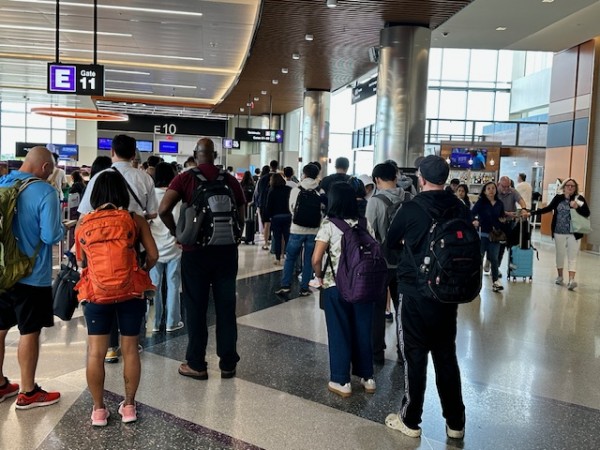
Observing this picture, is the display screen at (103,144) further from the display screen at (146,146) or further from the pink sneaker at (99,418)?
the pink sneaker at (99,418)

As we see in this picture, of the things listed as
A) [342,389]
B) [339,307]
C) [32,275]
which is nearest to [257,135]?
[339,307]

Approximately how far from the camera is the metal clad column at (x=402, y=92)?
28.5ft

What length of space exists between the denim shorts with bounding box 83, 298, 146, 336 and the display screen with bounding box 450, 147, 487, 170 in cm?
A: 1249

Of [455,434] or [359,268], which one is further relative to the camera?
[359,268]

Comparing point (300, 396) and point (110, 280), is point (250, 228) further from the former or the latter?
point (110, 280)

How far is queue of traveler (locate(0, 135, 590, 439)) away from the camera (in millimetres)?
2955

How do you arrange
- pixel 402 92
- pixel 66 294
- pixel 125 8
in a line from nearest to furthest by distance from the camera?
pixel 66 294, pixel 402 92, pixel 125 8

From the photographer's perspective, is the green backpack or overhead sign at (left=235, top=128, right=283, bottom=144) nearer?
the green backpack

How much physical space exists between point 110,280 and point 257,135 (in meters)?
17.8

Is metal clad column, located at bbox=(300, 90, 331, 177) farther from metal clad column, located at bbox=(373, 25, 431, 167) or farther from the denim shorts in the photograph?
the denim shorts

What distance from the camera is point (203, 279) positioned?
3.72m

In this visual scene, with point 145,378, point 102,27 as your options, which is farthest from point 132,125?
point 145,378

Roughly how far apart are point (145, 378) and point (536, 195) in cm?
1706

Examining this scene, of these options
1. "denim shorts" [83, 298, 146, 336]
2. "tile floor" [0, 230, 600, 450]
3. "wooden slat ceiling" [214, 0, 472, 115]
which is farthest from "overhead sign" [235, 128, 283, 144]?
"denim shorts" [83, 298, 146, 336]
